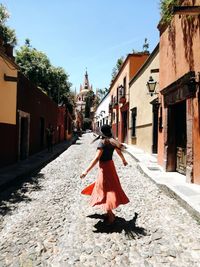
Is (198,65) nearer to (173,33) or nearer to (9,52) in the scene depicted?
(173,33)

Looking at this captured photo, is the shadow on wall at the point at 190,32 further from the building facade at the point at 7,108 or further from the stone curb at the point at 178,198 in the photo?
the building facade at the point at 7,108

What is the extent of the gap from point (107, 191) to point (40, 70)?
110ft

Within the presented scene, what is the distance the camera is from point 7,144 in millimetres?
12312

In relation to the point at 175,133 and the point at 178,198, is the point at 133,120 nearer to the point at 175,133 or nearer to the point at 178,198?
the point at 175,133

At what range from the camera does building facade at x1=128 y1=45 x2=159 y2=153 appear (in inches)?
638

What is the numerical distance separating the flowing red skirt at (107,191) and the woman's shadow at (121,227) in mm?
326

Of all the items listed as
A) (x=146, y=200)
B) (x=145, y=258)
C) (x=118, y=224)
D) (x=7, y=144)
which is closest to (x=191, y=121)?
(x=146, y=200)

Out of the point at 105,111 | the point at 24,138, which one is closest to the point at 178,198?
the point at 24,138

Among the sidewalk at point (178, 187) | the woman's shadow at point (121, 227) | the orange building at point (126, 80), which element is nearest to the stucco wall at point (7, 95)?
the sidewalk at point (178, 187)

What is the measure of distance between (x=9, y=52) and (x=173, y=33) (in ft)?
23.3

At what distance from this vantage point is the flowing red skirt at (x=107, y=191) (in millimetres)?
5176

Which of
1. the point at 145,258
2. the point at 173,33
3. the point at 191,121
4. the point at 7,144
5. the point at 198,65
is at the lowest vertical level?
the point at 145,258

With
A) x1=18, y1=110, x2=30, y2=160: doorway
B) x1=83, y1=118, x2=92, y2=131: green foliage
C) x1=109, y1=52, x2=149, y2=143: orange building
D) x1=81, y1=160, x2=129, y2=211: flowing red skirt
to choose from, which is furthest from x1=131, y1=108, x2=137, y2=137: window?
x1=83, y1=118, x2=92, y2=131: green foliage

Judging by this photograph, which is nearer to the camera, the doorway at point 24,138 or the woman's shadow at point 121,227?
the woman's shadow at point 121,227
